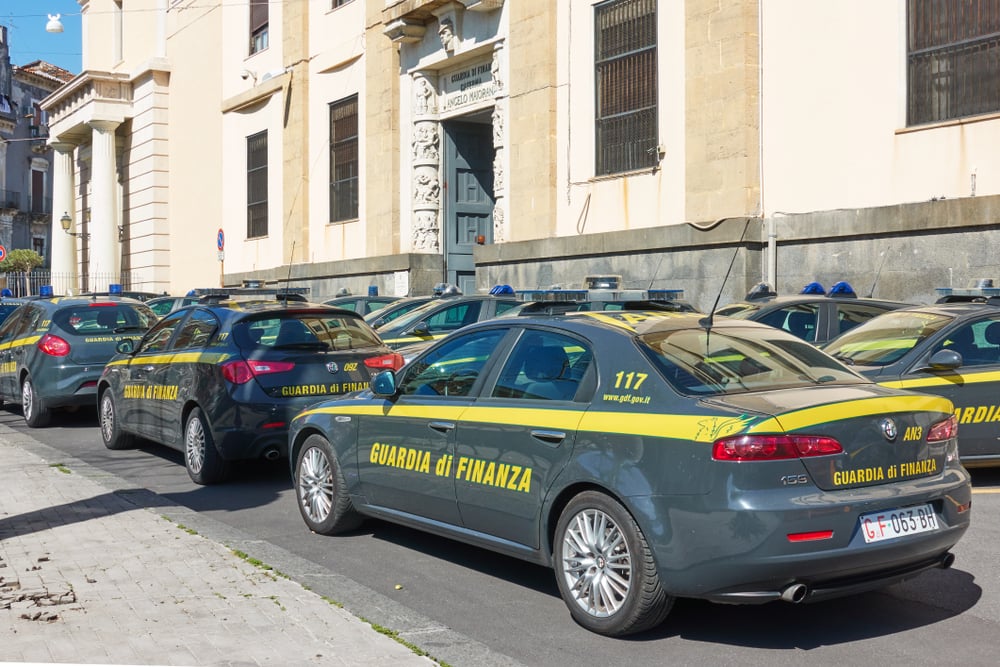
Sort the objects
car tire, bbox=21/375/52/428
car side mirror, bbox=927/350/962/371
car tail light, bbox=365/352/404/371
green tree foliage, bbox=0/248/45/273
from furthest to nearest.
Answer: green tree foliage, bbox=0/248/45/273 < car tire, bbox=21/375/52/428 < car tail light, bbox=365/352/404/371 < car side mirror, bbox=927/350/962/371

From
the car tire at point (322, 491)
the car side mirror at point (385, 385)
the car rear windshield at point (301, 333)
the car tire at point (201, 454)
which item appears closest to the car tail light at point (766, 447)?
the car side mirror at point (385, 385)

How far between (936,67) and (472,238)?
40.8 ft

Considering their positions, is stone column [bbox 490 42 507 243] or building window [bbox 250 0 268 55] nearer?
stone column [bbox 490 42 507 243]

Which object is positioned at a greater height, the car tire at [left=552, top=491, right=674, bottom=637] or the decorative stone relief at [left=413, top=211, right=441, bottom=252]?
the decorative stone relief at [left=413, top=211, right=441, bottom=252]

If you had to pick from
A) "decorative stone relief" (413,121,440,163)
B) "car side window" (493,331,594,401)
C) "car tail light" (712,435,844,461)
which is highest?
"decorative stone relief" (413,121,440,163)

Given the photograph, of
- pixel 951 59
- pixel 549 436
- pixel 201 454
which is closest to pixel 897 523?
pixel 549 436

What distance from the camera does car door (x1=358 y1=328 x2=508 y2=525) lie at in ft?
21.0

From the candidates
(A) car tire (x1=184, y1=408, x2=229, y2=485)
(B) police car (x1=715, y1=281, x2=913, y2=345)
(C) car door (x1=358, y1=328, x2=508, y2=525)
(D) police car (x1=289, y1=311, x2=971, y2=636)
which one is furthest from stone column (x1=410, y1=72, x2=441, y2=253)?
(D) police car (x1=289, y1=311, x2=971, y2=636)

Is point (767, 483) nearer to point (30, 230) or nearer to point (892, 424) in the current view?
point (892, 424)

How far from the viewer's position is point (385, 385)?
694 centimetres

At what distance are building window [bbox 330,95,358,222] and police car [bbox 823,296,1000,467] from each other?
1904 centimetres

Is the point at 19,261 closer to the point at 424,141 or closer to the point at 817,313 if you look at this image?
the point at 424,141

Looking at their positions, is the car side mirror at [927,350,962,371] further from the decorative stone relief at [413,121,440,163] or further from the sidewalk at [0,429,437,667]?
the decorative stone relief at [413,121,440,163]

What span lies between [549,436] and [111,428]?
24.8 ft
